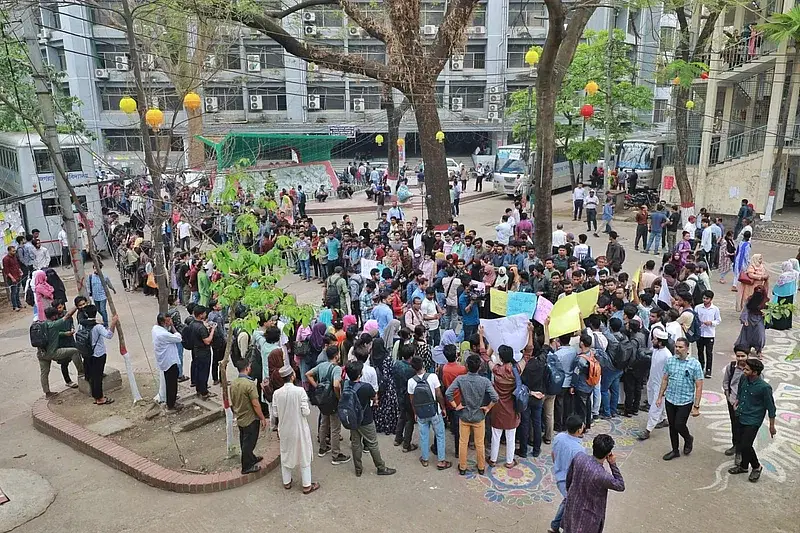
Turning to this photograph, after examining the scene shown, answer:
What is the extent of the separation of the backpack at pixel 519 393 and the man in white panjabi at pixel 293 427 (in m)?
2.32

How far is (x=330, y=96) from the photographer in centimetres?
4506

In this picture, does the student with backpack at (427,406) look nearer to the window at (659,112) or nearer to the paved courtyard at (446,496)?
the paved courtyard at (446,496)

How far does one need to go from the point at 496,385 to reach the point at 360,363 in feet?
5.17

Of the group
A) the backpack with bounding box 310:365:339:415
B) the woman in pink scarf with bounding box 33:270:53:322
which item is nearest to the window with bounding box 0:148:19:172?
the woman in pink scarf with bounding box 33:270:53:322

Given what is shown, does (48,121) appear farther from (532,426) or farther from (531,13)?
(531,13)

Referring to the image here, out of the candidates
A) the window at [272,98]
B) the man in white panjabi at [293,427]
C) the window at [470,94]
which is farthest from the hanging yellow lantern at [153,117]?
the window at [470,94]

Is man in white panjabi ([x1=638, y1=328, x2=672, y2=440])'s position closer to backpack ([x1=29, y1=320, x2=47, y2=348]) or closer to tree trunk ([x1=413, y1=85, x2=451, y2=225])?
backpack ([x1=29, y1=320, x2=47, y2=348])

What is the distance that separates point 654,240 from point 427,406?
517 inches

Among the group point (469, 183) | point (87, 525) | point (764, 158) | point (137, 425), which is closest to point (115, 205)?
point (469, 183)

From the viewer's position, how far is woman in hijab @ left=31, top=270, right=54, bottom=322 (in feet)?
40.5

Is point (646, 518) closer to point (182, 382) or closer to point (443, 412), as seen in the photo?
point (443, 412)

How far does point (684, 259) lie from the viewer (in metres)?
12.5

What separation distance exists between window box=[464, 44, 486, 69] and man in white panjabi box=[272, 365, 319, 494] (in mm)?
41728

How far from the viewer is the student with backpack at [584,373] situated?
757 cm
